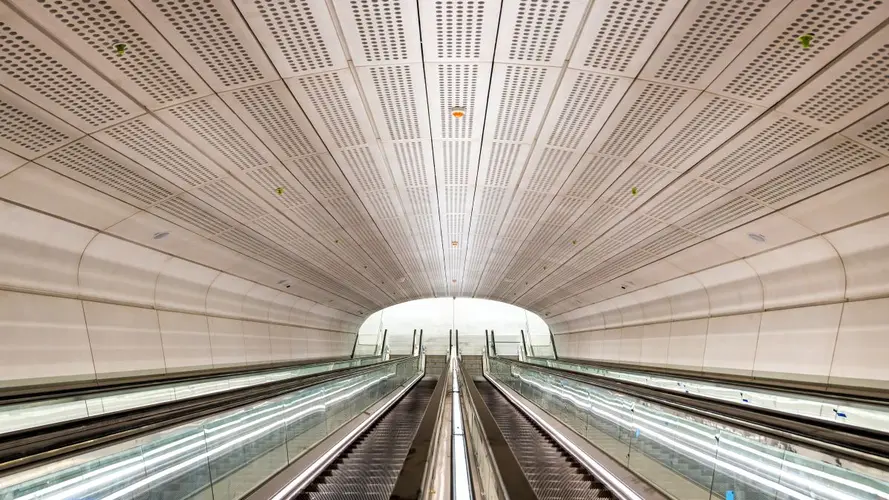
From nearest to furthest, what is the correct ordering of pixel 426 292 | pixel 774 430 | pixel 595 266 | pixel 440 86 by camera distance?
pixel 774 430 → pixel 440 86 → pixel 595 266 → pixel 426 292

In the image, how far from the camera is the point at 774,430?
3691mm

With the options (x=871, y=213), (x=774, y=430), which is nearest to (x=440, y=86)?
(x=774, y=430)

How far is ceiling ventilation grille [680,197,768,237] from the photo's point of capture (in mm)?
8942

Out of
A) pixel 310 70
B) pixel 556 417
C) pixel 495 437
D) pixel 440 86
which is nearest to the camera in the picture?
pixel 495 437

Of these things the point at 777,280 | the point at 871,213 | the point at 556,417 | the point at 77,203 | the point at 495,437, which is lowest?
the point at 556,417

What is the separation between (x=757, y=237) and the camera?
10.2 m

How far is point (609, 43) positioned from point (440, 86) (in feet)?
6.68

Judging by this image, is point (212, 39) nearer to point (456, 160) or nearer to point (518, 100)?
point (518, 100)

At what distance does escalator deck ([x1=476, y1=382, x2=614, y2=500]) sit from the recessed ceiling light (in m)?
5.48

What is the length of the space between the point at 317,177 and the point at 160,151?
8.57ft

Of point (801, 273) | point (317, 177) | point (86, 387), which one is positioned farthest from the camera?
point (801, 273)

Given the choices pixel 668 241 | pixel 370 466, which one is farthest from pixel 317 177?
pixel 668 241

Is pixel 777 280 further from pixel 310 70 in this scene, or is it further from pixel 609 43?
pixel 310 70

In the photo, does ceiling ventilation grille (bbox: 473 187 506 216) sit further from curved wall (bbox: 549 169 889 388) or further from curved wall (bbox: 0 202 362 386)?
curved wall (bbox: 0 202 362 386)
